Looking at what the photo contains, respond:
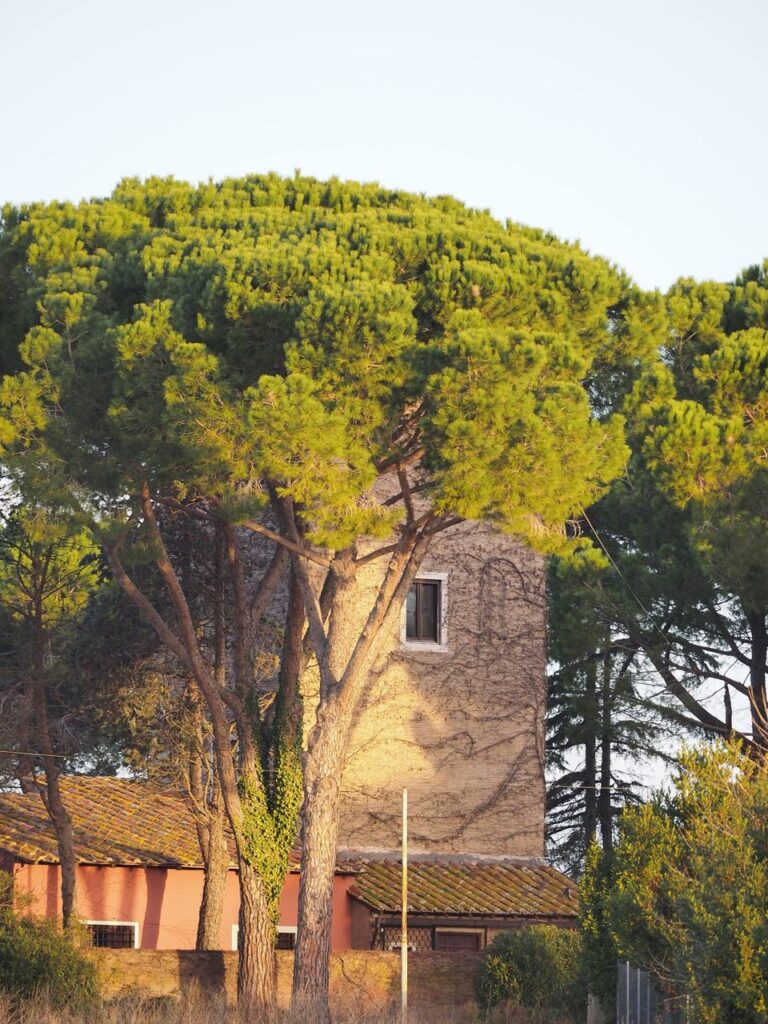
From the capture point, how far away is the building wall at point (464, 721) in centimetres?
2800

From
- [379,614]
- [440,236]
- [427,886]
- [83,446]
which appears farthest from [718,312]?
[427,886]

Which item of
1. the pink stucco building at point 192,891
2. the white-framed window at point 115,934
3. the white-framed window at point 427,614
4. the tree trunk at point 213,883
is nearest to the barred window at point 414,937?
the pink stucco building at point 192,891

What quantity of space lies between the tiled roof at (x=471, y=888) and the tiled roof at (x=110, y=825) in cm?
304

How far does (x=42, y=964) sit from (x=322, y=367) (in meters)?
8.49

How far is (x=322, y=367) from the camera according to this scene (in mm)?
18703

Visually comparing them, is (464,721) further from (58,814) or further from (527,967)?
(58,814)

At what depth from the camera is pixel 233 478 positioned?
63.0 ft

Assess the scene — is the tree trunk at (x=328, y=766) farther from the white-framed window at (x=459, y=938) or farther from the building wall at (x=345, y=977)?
the white-framed window at (x=459, y=938)

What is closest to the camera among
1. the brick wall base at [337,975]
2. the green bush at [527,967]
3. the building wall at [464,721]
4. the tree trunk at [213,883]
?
the brick wall base at [337,975]

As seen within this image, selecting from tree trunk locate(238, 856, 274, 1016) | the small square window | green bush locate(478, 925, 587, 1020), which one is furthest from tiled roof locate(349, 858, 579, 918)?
tree trunk locate(238, 856, 274, 1016)

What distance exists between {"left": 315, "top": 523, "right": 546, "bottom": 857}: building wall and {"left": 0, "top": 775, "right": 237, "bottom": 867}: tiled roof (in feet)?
10.1

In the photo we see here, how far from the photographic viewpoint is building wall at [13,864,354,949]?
26.4 m

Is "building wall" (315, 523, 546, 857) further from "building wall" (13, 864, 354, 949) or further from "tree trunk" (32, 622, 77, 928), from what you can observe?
"tree trunk" (32, 622, 77, 928)

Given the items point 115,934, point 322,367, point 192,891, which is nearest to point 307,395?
point 322,367
